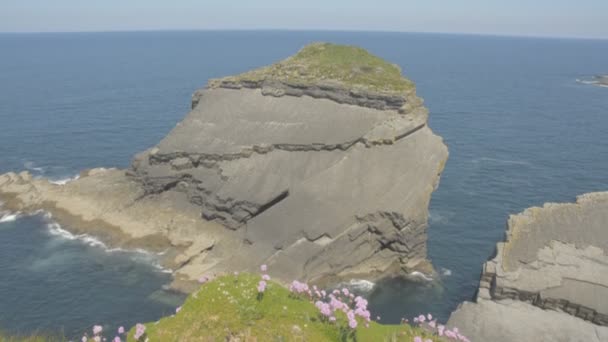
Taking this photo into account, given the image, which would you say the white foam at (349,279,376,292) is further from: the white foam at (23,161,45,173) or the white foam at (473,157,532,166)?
the white foam at (23,161,45,173)

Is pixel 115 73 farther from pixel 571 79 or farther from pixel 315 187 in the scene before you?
pixel 571 79

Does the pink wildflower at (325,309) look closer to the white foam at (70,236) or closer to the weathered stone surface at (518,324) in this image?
the weathered stone surface at (518,324)

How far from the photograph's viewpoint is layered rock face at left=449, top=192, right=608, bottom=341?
3397 cm

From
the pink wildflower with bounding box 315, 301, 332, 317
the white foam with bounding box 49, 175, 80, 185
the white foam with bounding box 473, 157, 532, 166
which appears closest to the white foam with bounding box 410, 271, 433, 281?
the pink wildflower with bounding box 315, 301, 332, 317

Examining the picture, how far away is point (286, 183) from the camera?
50.3m

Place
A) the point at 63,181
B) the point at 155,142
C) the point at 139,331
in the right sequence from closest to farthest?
the point at 139,331 < the point at 63,181 < the point at 155,142

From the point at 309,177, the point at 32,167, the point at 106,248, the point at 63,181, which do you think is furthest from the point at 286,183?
the point at 32,167

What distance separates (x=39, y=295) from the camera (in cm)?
4238

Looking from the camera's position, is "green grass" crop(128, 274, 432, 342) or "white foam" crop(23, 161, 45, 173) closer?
"green grass" crop(128, 274, 432, 342)

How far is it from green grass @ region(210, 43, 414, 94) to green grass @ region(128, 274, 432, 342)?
121ft

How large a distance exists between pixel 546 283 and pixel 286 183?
24.7 m

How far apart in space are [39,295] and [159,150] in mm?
21275

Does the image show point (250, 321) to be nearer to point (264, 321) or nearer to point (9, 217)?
point (264, 321)

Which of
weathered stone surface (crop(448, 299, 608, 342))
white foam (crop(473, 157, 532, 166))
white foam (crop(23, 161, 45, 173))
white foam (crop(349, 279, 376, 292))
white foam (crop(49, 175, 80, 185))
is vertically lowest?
white foam (crop(349, 279, 376, 292))
